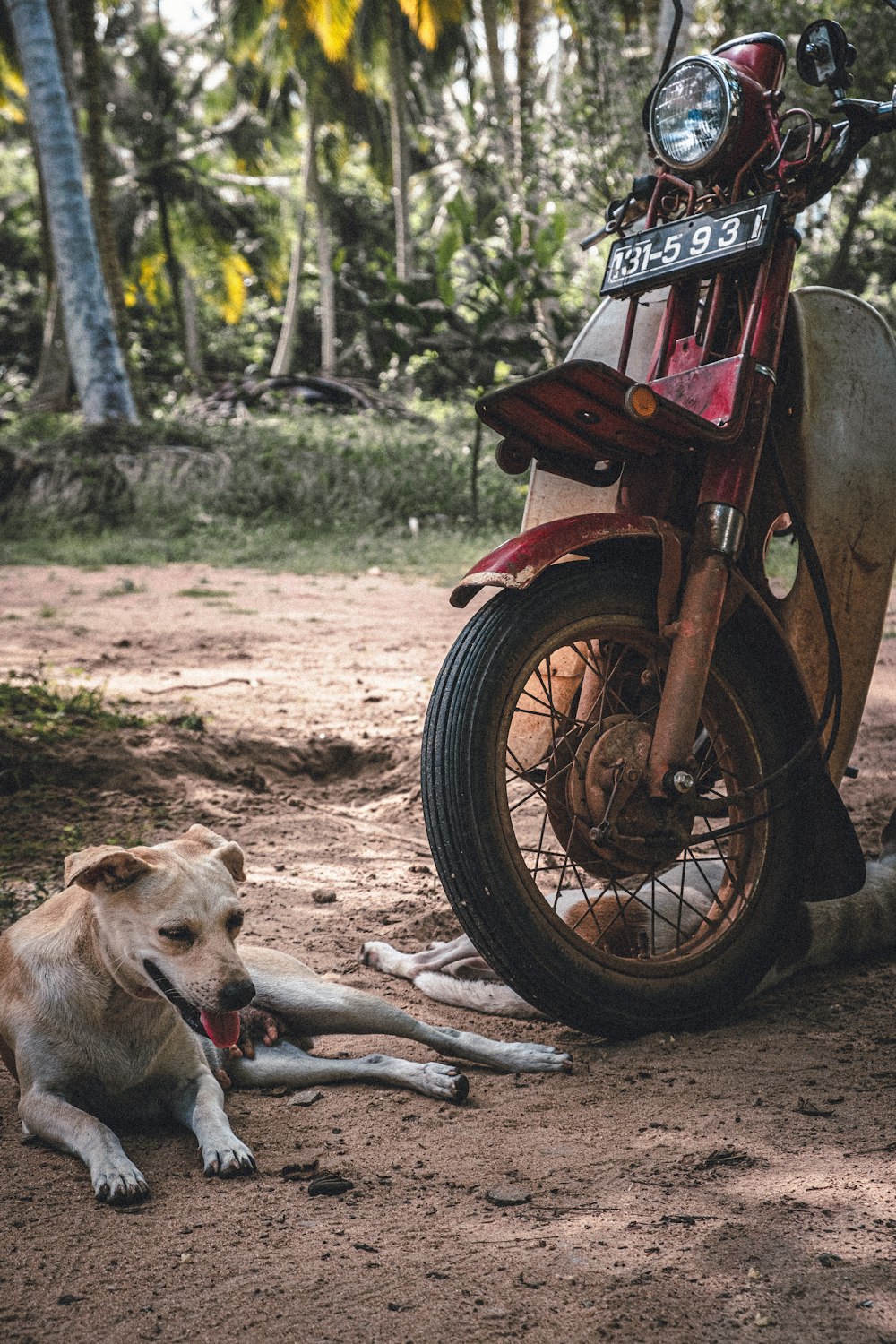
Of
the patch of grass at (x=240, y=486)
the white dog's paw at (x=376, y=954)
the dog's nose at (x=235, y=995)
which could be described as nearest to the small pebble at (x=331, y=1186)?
the dog's nose at (x=235, y=995)

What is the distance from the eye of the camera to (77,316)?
1333 centimetres

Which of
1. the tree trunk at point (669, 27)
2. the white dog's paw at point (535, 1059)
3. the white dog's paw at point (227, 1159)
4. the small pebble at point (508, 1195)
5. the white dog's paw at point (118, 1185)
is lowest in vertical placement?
the white dog's paw at point (535, 1059)

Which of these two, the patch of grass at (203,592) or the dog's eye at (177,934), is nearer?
the dog's eye at (177,934)

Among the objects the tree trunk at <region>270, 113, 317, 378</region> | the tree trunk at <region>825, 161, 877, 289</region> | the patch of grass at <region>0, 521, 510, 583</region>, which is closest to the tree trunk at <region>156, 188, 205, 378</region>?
the tree trunk at <region>270, 113, 317, 378</region>

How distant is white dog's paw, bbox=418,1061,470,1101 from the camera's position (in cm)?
281

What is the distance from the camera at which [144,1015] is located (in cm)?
287

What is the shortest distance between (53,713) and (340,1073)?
284 cm

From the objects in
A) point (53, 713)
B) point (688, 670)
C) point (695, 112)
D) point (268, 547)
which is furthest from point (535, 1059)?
point (268, 547)

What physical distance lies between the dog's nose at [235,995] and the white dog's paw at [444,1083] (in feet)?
1.68

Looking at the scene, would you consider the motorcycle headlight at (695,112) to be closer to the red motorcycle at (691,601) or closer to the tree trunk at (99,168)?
the red motorcycle at (691,601)

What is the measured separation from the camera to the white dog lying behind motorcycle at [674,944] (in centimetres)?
332

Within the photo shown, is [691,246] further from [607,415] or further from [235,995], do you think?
[235,995]

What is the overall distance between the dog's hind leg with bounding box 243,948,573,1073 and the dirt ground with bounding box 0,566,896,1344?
0.29 ft

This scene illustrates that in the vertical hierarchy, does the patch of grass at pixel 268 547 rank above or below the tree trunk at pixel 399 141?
below
